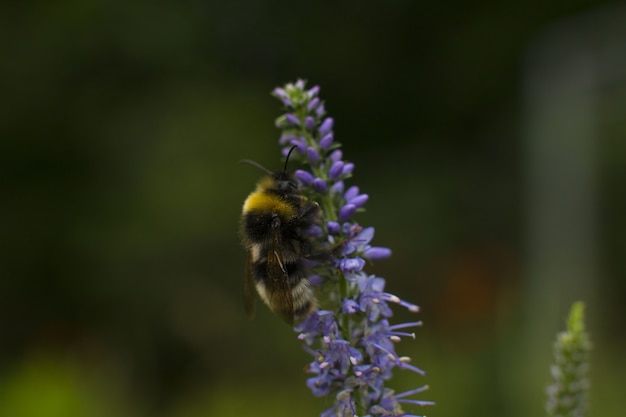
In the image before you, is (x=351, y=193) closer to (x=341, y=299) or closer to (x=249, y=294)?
(x=341, y=299)

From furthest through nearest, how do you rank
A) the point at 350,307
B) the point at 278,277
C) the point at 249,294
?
the point at 249,294 → the point at 278,277 → the point at 350,307

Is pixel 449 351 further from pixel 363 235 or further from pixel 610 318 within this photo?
pixel 363 235

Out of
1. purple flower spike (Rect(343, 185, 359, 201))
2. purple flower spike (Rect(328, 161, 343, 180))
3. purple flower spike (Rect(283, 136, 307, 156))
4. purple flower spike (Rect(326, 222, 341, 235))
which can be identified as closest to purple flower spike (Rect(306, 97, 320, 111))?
purple flower spike (Rect(283, 136, 307, 156))

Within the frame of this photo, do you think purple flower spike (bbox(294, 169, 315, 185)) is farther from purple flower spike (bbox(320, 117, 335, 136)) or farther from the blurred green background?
the blurred green background

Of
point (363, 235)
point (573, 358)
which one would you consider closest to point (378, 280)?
point (363, 235)

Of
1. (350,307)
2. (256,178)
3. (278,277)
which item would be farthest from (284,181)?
(256,178)

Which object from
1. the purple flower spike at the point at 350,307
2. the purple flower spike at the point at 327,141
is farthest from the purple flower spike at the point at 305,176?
the purple flower spike at the point at 350,307

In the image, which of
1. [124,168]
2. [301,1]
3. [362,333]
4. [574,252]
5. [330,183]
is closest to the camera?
[362,333]
